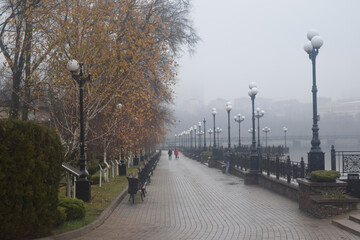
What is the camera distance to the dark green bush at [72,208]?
9922mm

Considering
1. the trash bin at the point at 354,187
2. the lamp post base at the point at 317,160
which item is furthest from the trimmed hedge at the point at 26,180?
the trash bin at the point at 354,187

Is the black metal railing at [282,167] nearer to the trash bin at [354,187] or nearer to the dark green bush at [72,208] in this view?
the trash bin at [354,187]

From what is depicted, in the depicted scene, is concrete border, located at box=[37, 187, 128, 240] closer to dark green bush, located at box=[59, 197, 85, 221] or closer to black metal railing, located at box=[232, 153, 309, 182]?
dark green bush, located at box=[59, 197, 85, 221]

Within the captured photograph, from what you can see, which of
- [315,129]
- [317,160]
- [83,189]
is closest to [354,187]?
[317,160]

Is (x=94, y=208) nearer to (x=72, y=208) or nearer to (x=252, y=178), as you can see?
(x=72, y=208)

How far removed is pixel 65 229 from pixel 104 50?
31.1ft

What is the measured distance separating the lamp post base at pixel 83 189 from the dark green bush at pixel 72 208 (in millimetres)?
2589

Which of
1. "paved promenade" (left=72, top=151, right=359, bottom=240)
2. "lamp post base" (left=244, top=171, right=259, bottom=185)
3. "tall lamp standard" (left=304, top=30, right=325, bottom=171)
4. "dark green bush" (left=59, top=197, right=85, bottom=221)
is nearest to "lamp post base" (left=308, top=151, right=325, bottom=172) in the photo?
"tall lamp standard" (left=304, top=30, right=325, bottom=171)

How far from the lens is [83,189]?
43.0ft

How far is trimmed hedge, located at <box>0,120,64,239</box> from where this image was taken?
751cm

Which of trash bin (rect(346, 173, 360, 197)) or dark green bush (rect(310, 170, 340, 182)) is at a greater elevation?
dark green bush (rect(310, 170, 340, 182))

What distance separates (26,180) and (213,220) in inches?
201

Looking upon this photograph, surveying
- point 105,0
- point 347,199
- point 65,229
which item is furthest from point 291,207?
point 105,0

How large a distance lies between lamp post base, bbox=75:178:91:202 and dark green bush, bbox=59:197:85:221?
2.59 m
